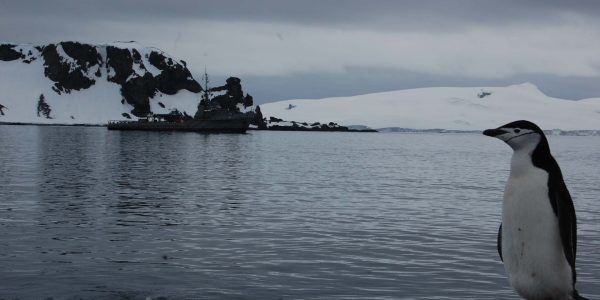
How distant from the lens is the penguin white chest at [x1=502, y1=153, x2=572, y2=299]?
8633 millimetres

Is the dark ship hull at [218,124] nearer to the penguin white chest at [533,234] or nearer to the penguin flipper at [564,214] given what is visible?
the penguin white chest at [533,234]

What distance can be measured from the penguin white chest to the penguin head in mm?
153

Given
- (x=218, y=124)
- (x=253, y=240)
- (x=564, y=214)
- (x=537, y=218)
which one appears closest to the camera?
(x=564, y=214)

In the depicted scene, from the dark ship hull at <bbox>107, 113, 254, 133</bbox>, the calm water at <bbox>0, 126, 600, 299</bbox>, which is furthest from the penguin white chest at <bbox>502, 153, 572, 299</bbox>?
the dark ship hull at <bbox>107, 113, 254, 133</bbox>

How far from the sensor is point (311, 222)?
73.6ft

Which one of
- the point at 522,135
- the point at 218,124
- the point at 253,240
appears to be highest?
the point at 522,135

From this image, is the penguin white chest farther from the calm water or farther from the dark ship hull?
the dark ship hull

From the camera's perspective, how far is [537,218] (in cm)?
873

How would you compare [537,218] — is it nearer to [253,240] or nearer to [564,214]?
[564,214]

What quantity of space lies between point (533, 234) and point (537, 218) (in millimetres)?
220

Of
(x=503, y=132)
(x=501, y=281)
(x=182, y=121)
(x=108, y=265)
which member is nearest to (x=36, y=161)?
(x=108, y=265)

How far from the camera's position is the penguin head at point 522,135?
338 inches

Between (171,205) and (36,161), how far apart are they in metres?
27.2

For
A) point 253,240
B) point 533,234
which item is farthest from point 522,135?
point 253,240
